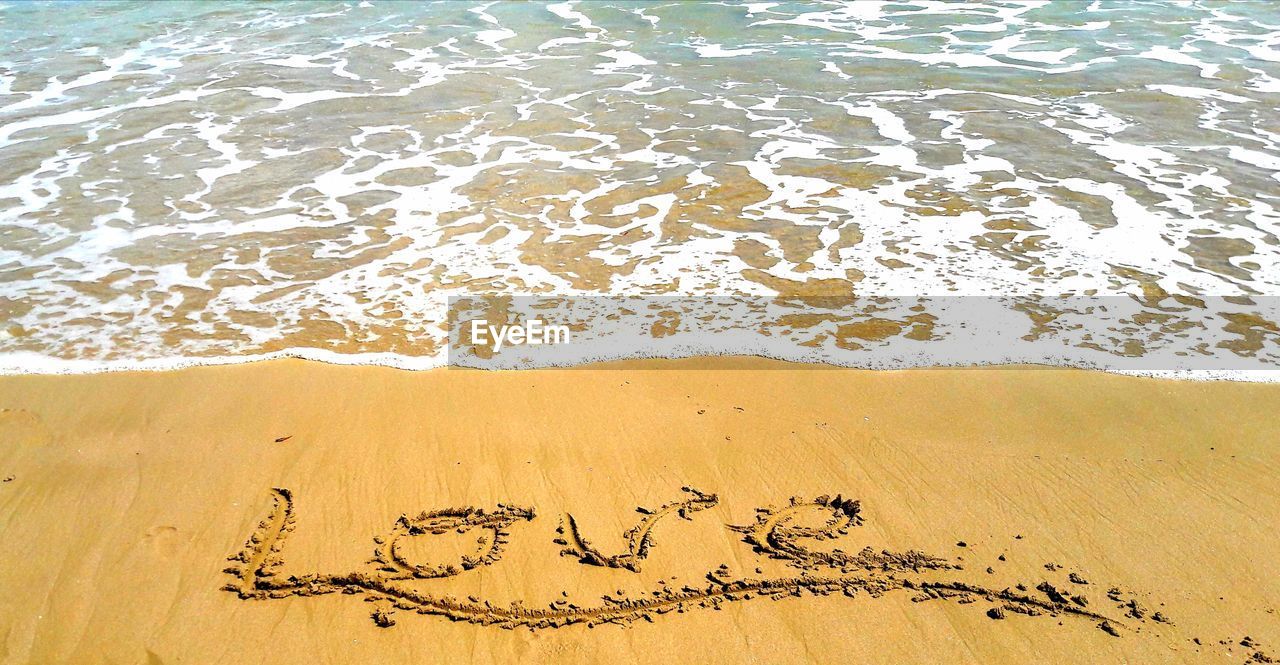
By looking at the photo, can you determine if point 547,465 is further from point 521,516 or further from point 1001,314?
point 1001,314

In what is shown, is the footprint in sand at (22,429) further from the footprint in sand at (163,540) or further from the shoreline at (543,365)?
the footprint in sand at (163,540)

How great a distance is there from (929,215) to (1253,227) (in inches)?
A: 101

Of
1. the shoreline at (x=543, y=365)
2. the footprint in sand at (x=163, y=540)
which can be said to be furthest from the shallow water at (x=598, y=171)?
the footprint in sand at (x=163, y=540)

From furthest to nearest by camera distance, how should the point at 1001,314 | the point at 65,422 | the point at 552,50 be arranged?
the point at 552,50
the point at 1001,314
the point at 65,422

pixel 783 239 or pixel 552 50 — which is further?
pixel 552 50

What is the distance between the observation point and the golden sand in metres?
3.31

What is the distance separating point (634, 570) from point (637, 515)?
37cm

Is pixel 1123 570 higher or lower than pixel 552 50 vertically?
lower

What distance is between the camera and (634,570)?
141 inches

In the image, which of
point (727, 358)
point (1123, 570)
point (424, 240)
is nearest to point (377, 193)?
point (424, 240)

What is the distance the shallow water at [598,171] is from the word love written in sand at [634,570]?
172 cm

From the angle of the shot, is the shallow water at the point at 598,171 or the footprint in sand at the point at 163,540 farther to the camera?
the shallow water at the point at 598,171

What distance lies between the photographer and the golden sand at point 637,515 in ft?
10.9

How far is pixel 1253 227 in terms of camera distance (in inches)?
271
